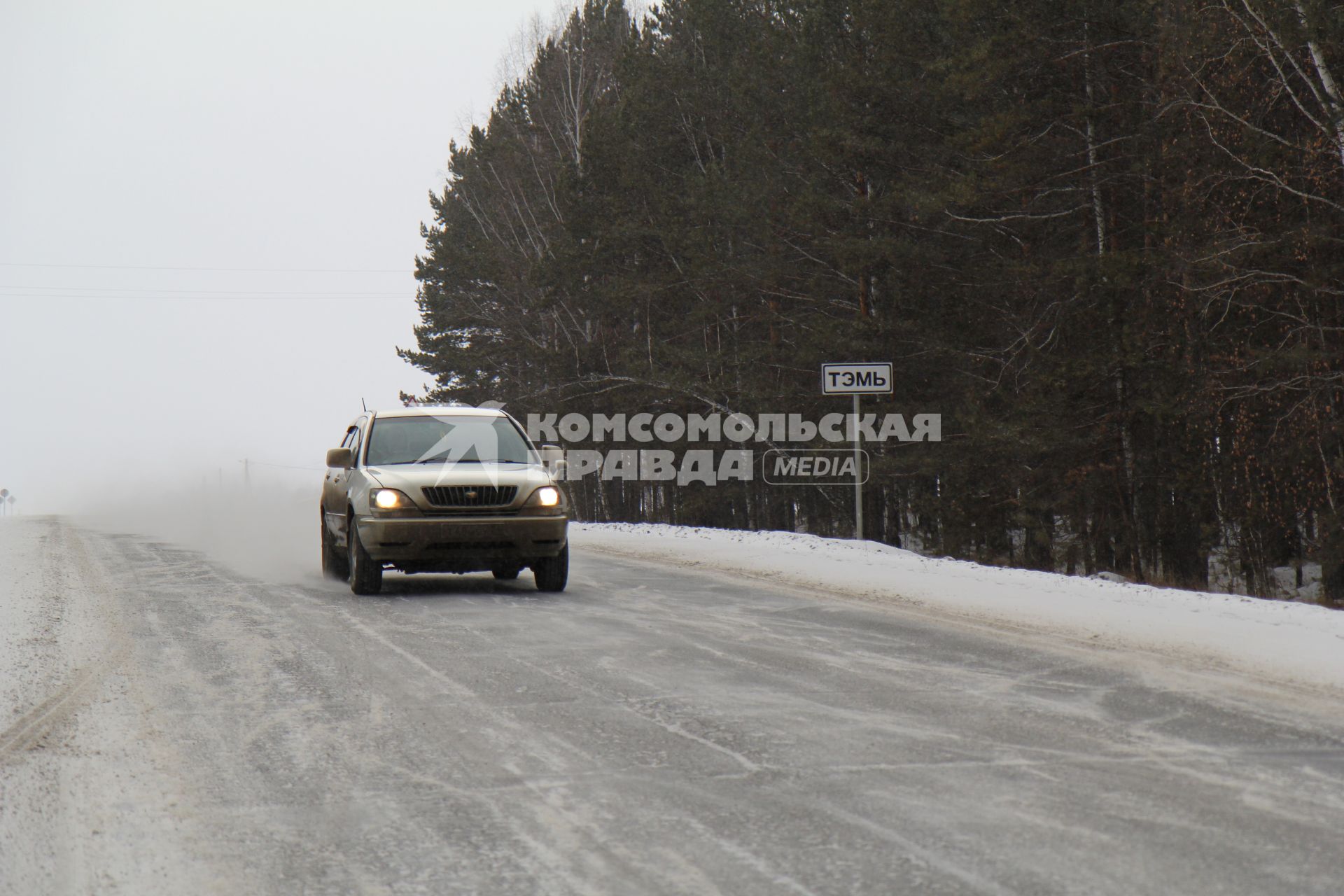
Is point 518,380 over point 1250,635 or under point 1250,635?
over

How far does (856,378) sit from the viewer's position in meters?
18.3

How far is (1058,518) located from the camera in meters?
30.4

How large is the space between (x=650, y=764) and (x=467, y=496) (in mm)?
7471

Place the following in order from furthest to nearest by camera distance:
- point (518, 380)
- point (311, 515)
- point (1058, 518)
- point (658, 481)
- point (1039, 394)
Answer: point (518, 380)
point (658, 481)
point (311, 515)
point (1058, 518)
point (1039, 394)

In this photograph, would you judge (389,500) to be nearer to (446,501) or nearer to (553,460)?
(446,501)

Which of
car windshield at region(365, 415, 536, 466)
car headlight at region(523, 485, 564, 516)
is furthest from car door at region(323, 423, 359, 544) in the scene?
car headlight at region(523, 485, 564, 516)

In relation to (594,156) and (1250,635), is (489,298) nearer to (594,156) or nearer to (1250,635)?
(594,156)

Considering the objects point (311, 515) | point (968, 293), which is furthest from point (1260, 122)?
point (311, 515)

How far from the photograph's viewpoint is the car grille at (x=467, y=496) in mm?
12688

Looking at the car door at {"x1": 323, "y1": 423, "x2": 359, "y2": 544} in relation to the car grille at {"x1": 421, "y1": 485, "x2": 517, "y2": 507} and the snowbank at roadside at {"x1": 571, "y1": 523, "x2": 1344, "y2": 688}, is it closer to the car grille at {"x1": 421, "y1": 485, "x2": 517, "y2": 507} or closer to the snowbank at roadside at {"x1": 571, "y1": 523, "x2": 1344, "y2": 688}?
the car grille at {"x1": 421, "y1": 485, "x2": 517, "y2": 507}

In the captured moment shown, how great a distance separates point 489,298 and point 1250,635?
1521 inches

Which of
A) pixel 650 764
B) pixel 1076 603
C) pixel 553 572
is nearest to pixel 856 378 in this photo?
pixel 553 572

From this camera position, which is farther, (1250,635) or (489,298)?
(489,298)

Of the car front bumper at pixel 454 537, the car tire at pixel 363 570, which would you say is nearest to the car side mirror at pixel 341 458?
the car tire at pixel 363 570
